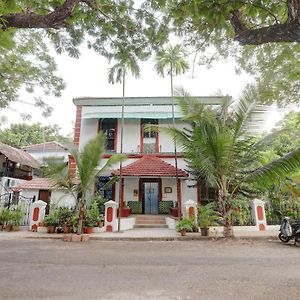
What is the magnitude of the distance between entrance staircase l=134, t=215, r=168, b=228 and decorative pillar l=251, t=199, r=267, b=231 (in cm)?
430

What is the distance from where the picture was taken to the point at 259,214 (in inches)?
444

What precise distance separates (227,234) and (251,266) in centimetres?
408

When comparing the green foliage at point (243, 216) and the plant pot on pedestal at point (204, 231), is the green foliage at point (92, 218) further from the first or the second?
the green foliage at point (243, 216)

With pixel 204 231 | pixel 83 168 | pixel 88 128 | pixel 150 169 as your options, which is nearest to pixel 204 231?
pixel 204 231

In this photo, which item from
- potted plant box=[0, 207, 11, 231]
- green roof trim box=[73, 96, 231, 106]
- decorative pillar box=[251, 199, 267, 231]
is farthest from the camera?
green roof trim box=[73, 96, 231, 106]

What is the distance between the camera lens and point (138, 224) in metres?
13.2

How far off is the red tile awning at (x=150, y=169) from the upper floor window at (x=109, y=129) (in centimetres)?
240

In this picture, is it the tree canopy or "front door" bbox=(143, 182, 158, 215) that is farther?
"front door" bbox=(143, 182, 158, 215)

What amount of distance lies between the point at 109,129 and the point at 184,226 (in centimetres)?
852

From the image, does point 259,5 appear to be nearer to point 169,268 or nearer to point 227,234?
point 169,268

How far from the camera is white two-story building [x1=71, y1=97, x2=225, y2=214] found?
14633mm

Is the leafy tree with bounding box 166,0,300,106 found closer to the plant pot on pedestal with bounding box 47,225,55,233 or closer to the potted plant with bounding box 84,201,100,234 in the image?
the potted plant with bounding box 84,201,100,234

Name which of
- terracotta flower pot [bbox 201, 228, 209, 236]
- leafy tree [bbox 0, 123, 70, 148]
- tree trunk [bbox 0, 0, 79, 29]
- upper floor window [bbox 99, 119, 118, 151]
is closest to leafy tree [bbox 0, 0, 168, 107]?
tree trunk [bbox 0, 0, 79, 29]

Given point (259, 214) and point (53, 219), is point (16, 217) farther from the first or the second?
point (259, 214)
